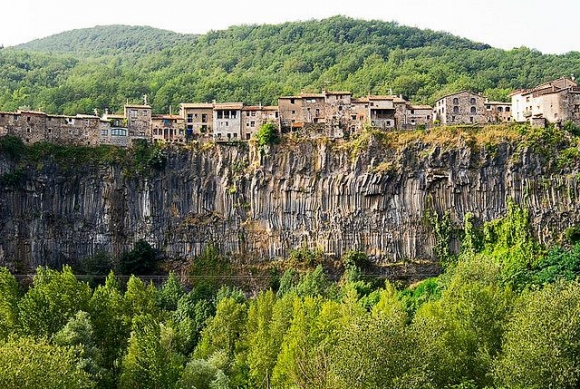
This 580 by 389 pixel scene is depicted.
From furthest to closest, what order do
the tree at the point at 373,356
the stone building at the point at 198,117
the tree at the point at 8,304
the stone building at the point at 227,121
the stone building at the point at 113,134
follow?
the stone building at the point at 198,117 → the stone building at the point at 227,121 → the stone building at the point at 113,134 → the tree at the point at 8,304 → the tree at the point at 373,356

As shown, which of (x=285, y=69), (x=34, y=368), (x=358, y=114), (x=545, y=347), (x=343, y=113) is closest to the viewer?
(x=34, y=368)

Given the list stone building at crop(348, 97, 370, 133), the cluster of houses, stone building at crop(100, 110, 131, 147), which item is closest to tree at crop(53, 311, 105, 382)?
stone building at crop(100, 110, 131, 147)

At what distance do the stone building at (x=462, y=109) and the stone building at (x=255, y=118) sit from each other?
18484 millimetres

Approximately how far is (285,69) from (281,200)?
62.1 meters

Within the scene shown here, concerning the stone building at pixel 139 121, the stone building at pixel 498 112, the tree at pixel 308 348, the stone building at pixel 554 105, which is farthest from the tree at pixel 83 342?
the stone building at pixel 554 105

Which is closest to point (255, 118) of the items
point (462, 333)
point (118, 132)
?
point (118, 132)

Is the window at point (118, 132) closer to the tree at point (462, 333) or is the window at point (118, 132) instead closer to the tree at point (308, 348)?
the tree at point (308, 348)

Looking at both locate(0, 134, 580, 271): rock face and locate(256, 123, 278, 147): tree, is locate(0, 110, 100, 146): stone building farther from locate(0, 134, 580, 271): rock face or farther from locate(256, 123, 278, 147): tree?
locate(256, 123, 278, 147): tree

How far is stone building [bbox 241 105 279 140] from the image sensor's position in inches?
3725

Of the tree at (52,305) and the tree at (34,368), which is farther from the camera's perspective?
the tree at (52,305)

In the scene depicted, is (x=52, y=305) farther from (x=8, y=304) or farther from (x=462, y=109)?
(x=462, y=109)

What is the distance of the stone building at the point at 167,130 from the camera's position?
310ft

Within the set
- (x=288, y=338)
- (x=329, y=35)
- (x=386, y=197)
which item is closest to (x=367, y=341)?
(x=288, y=338)

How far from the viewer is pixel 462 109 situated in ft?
311
